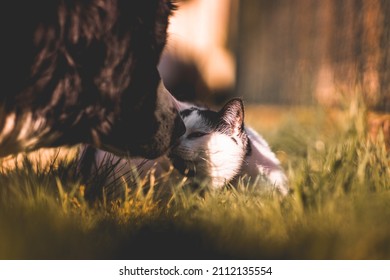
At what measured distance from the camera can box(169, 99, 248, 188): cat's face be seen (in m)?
2.29

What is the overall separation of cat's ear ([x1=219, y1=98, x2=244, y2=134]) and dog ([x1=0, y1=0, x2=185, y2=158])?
0.60 metres

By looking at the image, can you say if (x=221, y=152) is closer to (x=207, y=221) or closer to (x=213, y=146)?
(x=213, y=146)

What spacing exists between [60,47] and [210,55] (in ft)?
20.8

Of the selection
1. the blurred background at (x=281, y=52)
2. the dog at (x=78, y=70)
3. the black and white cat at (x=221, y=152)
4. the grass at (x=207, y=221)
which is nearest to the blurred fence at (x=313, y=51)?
the blurred background at (x=281, y=52)

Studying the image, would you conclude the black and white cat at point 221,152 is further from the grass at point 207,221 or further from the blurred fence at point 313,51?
the blurred fence at point 313,51

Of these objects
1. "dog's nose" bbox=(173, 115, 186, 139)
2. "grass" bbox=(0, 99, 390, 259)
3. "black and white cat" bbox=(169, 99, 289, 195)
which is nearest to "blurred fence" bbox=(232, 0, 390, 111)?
"black and white cat" bbox=(169, 99, 289, 195)

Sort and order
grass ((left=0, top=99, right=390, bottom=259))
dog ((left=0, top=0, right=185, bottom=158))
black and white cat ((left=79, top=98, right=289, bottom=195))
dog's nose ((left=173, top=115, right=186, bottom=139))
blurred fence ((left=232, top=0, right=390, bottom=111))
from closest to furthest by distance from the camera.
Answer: grass ((left=0, top=99, right=390, bottom=259)), dog ((left=0, top=0, right=185, bottom=158)), dog's nose ((left=173, top=115, right=186, bottom=139)), black and white cat ((left=79, top=98, right=289, bottom=195)), blurred fence ((left=232, top=0, right=390, bottom=111))

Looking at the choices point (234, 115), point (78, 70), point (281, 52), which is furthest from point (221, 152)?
point (281, 52)

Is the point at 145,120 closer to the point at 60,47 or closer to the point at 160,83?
the point at 160,83

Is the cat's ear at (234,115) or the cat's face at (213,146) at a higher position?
the cat's ear at (234,115)

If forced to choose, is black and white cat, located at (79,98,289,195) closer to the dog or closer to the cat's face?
the cat's face

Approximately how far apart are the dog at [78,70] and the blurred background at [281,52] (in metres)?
0.32

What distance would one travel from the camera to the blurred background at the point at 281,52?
3.10 meters

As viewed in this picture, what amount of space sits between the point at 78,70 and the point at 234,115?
3.19 ft
